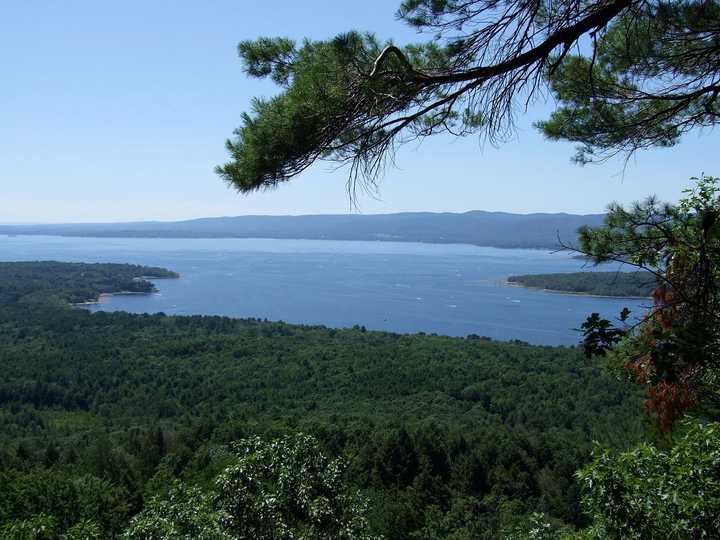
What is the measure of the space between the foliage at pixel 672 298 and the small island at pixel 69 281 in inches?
1742

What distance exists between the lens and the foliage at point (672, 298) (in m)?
1.39

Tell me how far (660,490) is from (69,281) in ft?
180

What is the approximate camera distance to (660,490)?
1761mm

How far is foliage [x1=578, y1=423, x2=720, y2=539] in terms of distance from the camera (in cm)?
164

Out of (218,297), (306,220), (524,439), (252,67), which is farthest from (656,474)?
(306,220)

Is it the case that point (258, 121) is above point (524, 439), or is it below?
above

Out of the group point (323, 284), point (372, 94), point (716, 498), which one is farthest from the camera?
point (323, 284)

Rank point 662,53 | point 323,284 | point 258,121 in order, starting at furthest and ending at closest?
1. point 323,284
2. point 662,53
3. point 258,121

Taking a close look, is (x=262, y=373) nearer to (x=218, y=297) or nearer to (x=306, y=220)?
(x=218, y=297)

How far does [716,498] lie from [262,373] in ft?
79.0

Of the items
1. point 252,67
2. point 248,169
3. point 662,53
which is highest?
point 662,53

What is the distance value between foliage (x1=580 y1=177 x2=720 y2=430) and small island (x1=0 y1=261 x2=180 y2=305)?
44.3 metres

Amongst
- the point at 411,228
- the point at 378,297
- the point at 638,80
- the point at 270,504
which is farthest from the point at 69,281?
the point at 411,228

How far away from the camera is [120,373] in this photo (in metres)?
25.2
